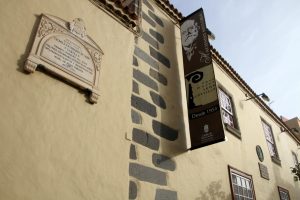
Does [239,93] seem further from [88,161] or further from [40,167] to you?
[40,167]

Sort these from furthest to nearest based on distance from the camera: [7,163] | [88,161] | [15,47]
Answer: [88,161]
[15,47]
[7,163]

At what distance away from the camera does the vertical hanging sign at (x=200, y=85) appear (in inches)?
190

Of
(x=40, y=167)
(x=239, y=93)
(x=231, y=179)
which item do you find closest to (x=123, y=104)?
(x=40, y=167)

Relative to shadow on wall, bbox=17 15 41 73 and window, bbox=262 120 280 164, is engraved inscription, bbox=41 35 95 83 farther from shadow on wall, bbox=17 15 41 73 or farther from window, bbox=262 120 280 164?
window, bbox=262 120 280 164

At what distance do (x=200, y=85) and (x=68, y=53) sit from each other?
2.70m

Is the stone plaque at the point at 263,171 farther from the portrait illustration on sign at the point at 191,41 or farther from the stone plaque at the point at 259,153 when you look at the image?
the portrait illustration on sign at the point at 191,41

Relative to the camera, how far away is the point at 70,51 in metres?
3.51

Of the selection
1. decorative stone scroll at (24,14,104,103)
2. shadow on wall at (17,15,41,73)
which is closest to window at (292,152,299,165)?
decorative stone scroll at (24,14,104,103)

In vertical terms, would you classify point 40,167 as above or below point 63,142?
below

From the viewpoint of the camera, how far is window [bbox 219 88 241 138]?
738cm

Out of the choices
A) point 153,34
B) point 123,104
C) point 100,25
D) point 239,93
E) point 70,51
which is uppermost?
point 239,93

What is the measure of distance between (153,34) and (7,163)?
3.93 m

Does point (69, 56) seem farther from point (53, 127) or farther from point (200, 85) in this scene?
point (200, 85)

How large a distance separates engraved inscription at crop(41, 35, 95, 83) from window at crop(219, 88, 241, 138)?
14.9 feet
